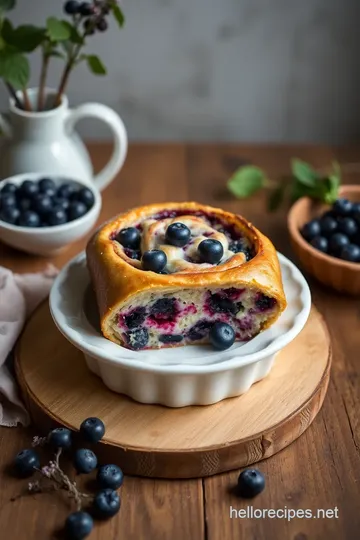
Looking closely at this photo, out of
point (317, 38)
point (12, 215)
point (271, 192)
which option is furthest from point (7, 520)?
point (317, 38)

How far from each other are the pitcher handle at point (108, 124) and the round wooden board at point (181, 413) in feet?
1.97

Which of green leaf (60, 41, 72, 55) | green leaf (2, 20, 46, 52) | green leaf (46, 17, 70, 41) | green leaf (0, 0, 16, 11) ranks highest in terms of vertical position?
green leaf (0, 0, 16, 11)

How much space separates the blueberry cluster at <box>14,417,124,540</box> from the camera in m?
1.22

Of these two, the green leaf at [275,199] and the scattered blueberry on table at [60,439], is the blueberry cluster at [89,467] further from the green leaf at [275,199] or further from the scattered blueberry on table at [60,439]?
the green leaf at [275,199]

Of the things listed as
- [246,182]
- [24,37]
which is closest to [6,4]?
[24,37]

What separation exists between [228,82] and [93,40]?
42 centimetres

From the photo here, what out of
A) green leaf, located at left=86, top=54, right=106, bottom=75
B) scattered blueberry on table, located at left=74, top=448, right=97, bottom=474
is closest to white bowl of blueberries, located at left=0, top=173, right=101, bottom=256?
green leaf, located at left=86, top=54, right=106, bottom=75

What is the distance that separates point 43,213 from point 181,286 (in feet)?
1.83

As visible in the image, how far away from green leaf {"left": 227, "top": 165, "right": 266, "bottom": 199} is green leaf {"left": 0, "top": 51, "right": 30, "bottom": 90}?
593mm

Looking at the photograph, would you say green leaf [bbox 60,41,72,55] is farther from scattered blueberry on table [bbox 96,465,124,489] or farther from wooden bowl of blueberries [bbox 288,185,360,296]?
scattered blueberry on table [bbox 96,465,124,489]

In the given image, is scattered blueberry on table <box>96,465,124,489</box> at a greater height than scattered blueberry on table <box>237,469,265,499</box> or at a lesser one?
greater

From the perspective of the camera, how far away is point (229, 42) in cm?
230

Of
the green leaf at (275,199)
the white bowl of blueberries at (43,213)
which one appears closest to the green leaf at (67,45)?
the white bowl of blueberries at (43,213)

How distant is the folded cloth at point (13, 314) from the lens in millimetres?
1422
